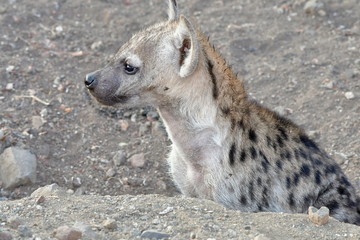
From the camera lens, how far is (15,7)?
673 centimetres

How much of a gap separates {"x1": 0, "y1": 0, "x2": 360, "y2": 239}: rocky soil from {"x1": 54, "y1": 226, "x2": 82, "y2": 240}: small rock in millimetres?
346

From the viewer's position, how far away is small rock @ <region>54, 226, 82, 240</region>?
3.27 meters

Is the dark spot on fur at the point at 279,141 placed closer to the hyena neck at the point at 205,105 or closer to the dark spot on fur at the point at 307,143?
the dark spot on fur at the point at 307,143

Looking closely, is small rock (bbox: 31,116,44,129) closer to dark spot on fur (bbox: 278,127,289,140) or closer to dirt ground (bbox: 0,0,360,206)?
dirt ground (bbox: 0,0,360,206)

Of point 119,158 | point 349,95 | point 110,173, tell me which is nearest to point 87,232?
point 110,173

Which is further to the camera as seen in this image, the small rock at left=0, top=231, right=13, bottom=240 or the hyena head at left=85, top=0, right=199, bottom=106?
the hyena head at left=85, top=0, right=199, bottom=106

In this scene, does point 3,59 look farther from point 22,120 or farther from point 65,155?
point 65,155

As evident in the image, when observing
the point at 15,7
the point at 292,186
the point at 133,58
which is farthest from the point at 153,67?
the point at 15,7

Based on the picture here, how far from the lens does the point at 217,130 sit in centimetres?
434

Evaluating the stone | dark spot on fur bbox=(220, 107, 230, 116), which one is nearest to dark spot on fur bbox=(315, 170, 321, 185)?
dark spot on fur bbox=(220, 107, 230, 116)

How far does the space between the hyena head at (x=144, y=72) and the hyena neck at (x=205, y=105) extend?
0.10 meters

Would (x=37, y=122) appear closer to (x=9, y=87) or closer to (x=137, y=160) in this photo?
(x=9, y=87)

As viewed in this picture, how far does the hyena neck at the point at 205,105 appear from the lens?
4277mm

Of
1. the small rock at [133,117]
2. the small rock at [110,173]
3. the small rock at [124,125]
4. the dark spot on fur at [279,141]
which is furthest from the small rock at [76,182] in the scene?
the dark spot on fur at [279,141]
